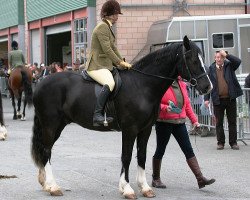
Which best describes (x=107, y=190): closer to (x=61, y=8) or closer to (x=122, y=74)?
(x=122, y=74)

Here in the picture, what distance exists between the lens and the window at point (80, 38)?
31.5 m

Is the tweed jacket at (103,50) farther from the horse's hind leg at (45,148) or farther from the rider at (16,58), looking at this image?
the rider at (16,58)

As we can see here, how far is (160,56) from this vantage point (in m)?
8.71

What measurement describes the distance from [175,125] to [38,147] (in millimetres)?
1904

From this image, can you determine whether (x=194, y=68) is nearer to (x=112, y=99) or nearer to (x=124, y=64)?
(x=124, y=64)

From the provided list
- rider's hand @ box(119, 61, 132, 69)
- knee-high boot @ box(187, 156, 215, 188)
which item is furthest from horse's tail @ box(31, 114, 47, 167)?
knee-high boot @ box(187, 156, 215, 188)

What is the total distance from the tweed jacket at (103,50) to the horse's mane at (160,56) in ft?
1.00

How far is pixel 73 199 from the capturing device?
333 inches

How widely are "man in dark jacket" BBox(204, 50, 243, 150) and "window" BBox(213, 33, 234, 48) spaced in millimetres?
10011

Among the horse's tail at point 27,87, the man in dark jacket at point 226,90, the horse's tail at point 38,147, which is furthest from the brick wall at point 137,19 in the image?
the horse's tail at point 38,147

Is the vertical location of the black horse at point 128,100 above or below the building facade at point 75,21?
below

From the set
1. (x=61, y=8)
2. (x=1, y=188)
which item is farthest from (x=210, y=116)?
(x=61, y=8)

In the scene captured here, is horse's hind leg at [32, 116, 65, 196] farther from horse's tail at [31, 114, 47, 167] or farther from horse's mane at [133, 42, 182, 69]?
horse's mane at [133, 42, 182, 69]

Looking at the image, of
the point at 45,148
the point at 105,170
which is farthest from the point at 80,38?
the point at 45,148
